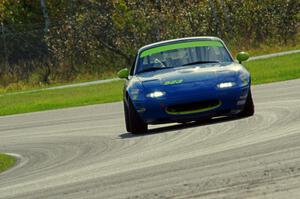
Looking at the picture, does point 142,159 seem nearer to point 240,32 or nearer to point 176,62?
point 176,62

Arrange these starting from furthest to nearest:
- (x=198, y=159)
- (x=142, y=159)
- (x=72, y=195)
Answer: (x=142, y=159) < (x=198, y=159) < (x=72, y=195)

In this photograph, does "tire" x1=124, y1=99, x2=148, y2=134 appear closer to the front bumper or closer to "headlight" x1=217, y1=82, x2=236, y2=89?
the front bumper

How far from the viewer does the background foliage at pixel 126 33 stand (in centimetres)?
4488

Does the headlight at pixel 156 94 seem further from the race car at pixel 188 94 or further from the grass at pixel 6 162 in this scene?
the grass at pixel 6 162

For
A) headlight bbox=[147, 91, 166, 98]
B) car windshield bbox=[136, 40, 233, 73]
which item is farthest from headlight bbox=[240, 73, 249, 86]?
headlight bbox=[147, 91, 166, 98]

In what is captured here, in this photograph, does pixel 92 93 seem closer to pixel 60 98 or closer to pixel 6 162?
pixel 60 98

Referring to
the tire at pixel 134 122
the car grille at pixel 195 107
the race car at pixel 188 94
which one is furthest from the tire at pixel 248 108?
the tire at pixel 134 122

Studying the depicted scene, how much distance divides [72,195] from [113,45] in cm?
3633

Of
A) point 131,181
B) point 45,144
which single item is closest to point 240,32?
point 45,144

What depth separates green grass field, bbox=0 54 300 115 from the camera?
28.6 meters

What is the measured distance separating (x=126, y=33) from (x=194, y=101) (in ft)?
100

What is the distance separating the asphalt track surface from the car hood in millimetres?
667

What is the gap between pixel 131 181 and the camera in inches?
387

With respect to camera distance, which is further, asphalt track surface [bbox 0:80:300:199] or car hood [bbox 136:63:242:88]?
car hood [bbox 136:63:242:88]
